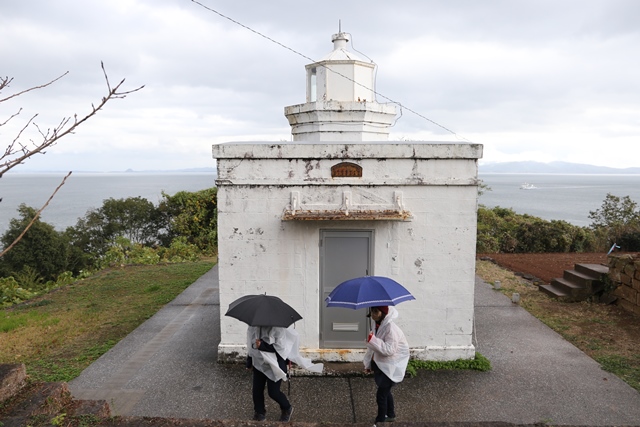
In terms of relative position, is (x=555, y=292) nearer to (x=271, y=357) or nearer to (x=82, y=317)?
(x=271, y=357)

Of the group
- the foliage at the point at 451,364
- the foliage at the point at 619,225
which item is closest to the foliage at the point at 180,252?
the foliage at the point at 451,364

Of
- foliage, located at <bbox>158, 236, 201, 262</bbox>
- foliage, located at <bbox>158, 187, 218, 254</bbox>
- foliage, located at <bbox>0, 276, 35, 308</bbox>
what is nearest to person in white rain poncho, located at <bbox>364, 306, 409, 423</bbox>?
foliage, located at <bbox>0, 276, 35, 308</bbox>

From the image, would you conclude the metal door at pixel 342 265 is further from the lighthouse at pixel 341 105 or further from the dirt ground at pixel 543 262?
the dirt ground at pixel 543 262

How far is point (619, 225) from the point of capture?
20.3 m

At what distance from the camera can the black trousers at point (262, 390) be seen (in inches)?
225

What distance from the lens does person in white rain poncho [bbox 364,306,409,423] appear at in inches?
214

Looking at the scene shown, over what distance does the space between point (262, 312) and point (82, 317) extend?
7.25 meters

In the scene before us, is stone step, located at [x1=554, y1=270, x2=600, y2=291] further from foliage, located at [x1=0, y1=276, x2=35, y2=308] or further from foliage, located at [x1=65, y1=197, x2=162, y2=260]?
foliage, located at [x1=65, y1=197, x2=162, y2=260]

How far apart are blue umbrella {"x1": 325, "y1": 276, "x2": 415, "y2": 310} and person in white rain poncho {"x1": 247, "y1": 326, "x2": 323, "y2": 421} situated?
0.70 meters

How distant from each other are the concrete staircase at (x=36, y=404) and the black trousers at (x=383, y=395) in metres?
2.93

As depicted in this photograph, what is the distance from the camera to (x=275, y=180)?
24.1 feet

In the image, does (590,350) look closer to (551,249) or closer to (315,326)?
(315,326)

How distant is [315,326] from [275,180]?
2427mm

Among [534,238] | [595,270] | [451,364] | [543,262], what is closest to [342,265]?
[451,364]
